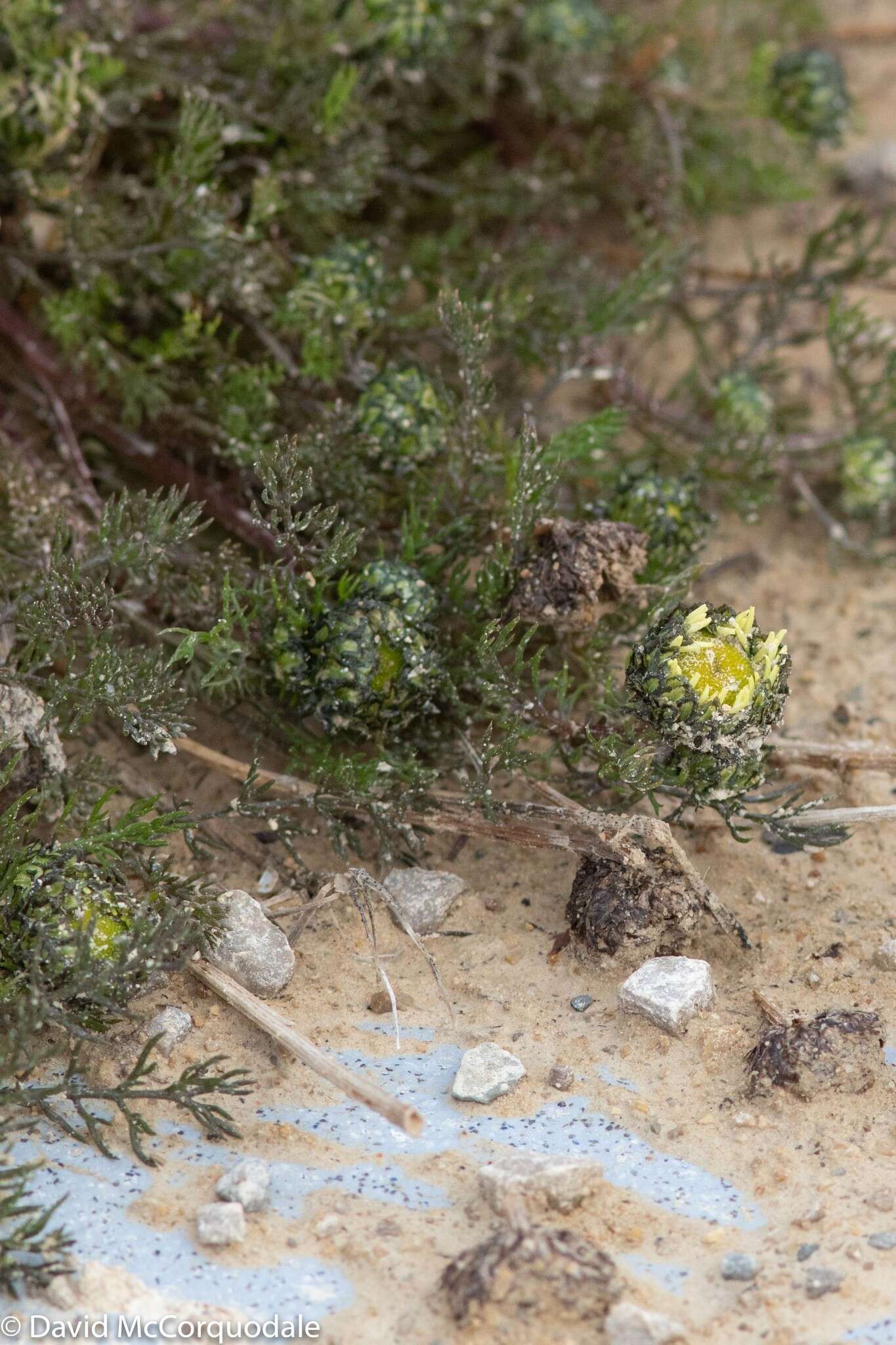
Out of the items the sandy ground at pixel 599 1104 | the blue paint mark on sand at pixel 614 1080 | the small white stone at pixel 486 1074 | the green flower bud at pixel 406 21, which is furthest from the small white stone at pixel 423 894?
the green flower bud at pixel 406 21

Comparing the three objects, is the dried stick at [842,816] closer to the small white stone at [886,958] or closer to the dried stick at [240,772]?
the small white stone at [886,958]

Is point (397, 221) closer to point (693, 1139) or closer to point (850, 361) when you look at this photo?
point (850, 361)

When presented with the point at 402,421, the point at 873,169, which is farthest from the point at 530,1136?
the point at 873,169

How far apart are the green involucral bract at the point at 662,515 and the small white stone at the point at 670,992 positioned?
0.82m

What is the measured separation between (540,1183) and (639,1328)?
9.6 inches

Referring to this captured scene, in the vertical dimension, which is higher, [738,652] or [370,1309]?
[738,652]

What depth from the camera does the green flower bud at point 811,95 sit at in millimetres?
3543

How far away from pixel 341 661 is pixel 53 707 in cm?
50

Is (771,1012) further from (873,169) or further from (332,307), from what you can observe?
(873,169)

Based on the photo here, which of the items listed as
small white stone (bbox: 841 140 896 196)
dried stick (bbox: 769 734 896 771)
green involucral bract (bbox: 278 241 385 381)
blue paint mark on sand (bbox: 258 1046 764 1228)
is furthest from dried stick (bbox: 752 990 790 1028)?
small white stone (bbox: 841 140 896 196)

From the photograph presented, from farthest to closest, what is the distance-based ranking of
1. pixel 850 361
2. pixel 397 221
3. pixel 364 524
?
pixel 397 221, pixel 850 361, pixel 364 524

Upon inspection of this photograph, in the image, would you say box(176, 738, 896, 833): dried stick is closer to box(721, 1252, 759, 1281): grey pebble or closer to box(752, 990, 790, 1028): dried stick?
box(752, 990, 790, 1028): dried stick

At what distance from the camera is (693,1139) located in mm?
1976

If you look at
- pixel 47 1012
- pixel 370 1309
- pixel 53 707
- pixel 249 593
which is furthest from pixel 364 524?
pixel 370 1309
